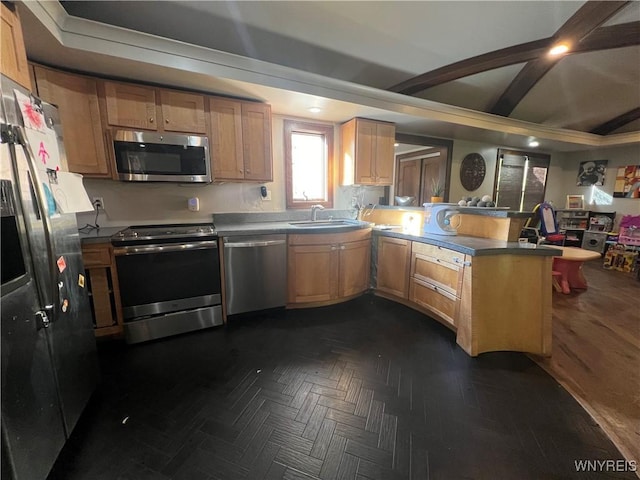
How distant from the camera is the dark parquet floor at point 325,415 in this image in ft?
4.03

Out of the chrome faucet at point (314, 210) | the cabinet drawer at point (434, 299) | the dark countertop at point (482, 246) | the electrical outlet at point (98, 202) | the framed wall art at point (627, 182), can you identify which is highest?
the framed wall art at point (627, 182)

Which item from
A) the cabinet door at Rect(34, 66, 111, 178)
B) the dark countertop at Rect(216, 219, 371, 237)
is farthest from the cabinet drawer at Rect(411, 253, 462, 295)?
the cabinet door at Rect(34, 66, 111, 178)

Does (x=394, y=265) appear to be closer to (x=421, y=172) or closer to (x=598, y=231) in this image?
(x=421, y=172)

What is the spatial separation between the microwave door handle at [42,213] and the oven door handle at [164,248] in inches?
37.9

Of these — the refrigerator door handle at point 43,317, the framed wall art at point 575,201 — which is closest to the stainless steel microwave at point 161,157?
the refrigerator door handle at point 43,317

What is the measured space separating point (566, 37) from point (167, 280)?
4.23m

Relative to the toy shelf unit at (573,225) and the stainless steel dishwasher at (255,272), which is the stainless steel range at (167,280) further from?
the toy shelf unit at (573,225)

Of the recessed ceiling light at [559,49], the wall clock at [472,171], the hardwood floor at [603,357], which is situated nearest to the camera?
the hardwood floor at [603,357]

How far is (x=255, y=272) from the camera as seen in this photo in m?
2.61

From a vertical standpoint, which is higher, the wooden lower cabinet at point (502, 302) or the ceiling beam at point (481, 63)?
the ceiling beam at point (481, 63)

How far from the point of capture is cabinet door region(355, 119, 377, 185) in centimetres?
321

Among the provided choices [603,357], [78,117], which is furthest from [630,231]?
[78,117]

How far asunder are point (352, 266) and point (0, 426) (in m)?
2.65

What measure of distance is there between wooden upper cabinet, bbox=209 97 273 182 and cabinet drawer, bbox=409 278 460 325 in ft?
6.70
